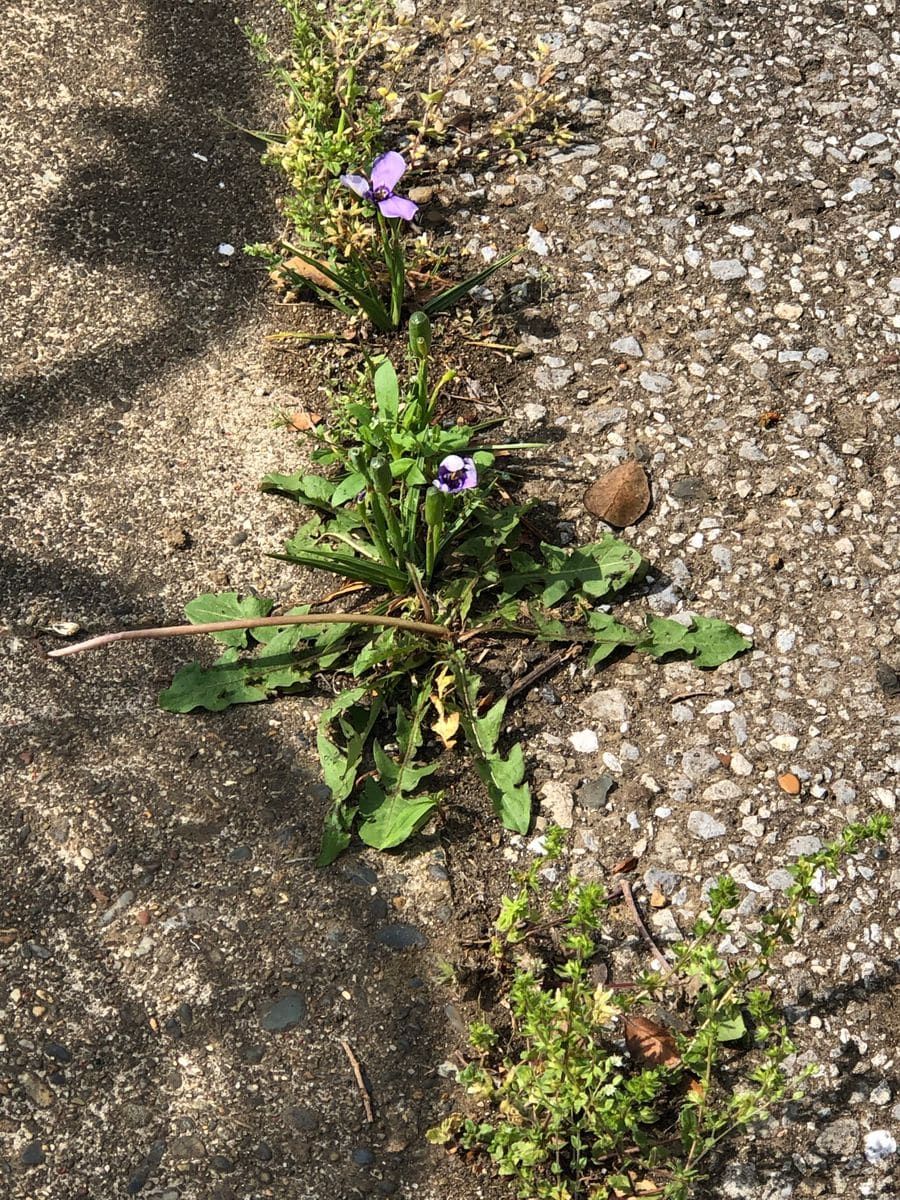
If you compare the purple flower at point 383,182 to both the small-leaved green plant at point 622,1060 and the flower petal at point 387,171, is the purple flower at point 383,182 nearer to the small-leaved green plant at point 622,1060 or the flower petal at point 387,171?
the flower petal at point 387,171

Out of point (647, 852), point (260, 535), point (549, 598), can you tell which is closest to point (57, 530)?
point (260, 535)

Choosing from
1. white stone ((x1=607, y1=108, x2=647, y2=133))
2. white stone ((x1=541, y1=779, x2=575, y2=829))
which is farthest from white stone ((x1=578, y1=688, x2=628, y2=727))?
white stone ((x1=607, y1=108, x2=647, y2=133))

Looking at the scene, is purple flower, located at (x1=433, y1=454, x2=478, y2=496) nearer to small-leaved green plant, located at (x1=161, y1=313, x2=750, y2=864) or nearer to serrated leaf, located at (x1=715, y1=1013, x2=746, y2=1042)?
small-leaved green plant, located at (x1=161, y1=313, x2=750, y2=864)

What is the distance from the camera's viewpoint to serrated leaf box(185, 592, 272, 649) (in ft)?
9.09

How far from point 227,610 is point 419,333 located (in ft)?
2.50

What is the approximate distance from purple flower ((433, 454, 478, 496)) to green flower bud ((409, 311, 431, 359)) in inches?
12.6

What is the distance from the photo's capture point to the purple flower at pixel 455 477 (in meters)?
2.60

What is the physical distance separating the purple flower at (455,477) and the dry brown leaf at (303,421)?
0.67 meters

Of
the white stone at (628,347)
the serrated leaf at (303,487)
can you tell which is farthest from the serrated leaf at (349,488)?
the white stone at (628,347)

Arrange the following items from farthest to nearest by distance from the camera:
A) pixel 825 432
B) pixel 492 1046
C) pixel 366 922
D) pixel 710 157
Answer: pixel 710 157, pixel 825 432, pixel 366 922, pixel 492 1046

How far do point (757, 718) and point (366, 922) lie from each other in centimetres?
95

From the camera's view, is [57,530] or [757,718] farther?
[57,530]

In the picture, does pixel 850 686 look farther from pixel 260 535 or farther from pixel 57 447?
pixel 57 447

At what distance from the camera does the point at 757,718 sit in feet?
8.78
